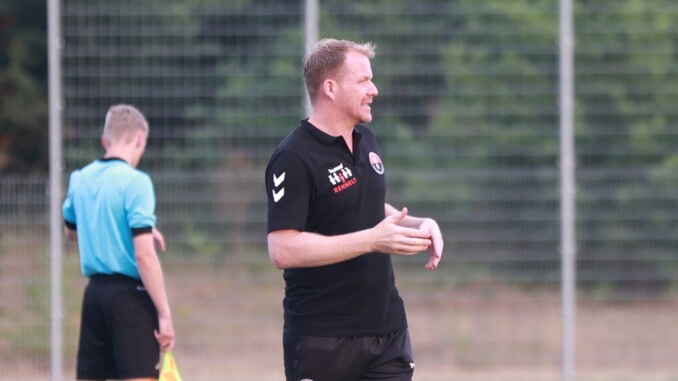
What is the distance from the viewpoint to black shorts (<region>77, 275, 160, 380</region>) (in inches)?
236

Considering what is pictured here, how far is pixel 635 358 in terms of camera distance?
10.1m

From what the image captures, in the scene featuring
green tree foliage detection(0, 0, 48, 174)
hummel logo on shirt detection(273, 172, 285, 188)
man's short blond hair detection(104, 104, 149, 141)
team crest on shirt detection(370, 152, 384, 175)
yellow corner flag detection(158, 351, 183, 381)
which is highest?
green tree foliage detection(0, 0, 48, 174)

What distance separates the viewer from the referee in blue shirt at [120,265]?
233 inches

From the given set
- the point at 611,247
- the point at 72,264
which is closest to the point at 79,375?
the point at 72,264

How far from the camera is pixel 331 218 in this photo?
469 cm

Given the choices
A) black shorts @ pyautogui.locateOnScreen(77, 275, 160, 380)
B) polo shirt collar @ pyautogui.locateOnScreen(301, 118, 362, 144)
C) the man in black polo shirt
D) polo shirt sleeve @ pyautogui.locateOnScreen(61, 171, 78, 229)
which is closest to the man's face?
the man in black polo shirt

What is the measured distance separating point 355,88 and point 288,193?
0.52 m

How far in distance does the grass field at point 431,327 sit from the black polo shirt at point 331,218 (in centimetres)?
506

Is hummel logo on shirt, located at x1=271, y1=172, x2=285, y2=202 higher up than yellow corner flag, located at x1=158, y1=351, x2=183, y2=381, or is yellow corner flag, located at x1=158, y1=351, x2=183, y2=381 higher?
hummel logo on shirt, located at x1=271, y1=172, x2=285, y2=202

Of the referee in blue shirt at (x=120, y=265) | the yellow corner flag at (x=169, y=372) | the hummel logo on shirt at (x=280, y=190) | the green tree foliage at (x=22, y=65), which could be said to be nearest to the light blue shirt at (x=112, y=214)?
the referee in blue shirt at (x=120, y=265)

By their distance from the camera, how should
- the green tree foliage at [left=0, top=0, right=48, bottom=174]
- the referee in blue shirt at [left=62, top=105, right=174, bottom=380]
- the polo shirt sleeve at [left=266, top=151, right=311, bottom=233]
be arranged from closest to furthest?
the polo shirt sleeve at [left=266, top=151, right=311, bottom=233], the referee in blue shirt at [left=62, top=105, right=174, bottom=380], the green tree foliage at [left=0, top=0, right=48, bottom=174]

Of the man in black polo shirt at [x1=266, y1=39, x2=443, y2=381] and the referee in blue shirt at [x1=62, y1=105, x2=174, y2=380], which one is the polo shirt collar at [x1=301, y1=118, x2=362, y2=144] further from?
the referee in blue shirt at [x1=62, y1=105, x2=174, y2=380]

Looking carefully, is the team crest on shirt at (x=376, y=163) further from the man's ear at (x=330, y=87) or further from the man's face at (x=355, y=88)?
the man's ear at (x=330, y=87)

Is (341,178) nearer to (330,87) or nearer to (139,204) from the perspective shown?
(330,87)
